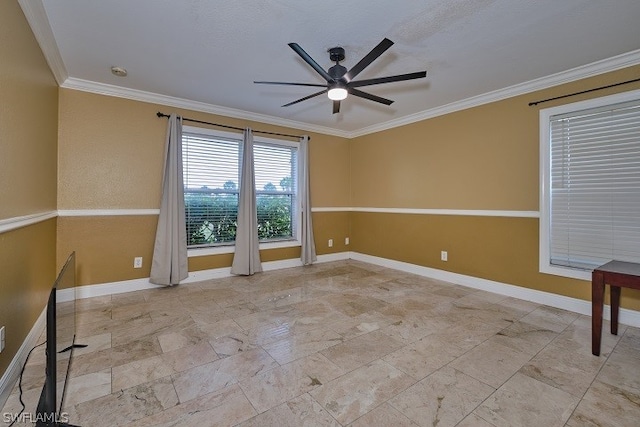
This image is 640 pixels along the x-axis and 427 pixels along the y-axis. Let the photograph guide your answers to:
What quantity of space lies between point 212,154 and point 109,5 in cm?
222

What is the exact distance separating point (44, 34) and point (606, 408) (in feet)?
15.1

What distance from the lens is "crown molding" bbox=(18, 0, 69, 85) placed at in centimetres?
197

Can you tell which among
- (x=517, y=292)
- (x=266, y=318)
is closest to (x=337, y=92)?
(x=266, y=318)

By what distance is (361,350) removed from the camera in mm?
2178

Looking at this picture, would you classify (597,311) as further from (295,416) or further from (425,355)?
(295,416)

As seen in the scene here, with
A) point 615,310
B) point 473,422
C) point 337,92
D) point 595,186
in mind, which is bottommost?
point 473,422

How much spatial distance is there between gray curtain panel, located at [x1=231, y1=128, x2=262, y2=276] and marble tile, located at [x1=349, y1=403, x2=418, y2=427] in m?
3.02

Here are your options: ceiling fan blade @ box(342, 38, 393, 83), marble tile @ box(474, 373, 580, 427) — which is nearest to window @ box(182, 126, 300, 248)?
ceiling fan blade @ box(342, 38, 393, 83)

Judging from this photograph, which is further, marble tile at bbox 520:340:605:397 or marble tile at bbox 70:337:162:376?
marble tile at bbox 70:337:162:376

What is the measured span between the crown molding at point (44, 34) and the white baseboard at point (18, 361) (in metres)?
2.24

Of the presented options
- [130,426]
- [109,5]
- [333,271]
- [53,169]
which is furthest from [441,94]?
[53,169]

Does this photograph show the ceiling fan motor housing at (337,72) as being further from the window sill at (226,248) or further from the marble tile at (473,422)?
the window sill at (226,248)

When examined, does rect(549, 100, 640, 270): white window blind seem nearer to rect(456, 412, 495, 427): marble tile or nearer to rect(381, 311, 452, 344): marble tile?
rect(381, 311, 452, 344): marble tile

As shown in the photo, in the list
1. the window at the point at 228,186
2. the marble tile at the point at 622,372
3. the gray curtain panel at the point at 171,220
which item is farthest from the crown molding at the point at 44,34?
the marble tile at the point at 622,372
